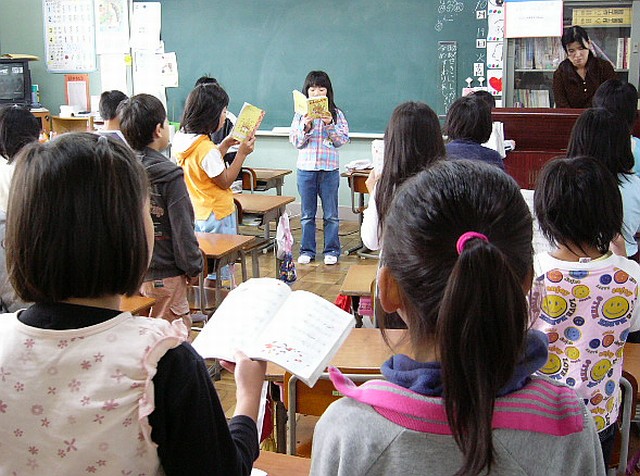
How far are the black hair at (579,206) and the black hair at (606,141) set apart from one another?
0.98m

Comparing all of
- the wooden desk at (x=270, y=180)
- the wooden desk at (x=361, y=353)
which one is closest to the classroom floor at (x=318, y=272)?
the wooden desk at (x=270, y=180)

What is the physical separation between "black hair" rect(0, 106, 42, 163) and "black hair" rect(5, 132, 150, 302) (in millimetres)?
2157

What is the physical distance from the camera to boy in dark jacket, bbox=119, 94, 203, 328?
3020 mm

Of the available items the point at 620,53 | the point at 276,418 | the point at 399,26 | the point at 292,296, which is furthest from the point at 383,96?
the point at 292,296

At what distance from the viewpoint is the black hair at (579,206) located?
1.86 metres

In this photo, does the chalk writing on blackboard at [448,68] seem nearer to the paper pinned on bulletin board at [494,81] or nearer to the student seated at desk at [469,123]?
the paper pinned on bulletin board at [494,81]

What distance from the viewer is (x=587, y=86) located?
16.8ft

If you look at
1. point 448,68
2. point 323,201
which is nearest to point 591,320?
point 323,201

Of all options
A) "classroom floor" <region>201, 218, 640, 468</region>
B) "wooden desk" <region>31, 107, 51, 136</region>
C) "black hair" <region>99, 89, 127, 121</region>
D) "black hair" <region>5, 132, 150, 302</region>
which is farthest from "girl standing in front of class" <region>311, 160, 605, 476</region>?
"wooden desk" <region>31, 107, 51, 136</region>

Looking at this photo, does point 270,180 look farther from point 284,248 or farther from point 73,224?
point 73,224

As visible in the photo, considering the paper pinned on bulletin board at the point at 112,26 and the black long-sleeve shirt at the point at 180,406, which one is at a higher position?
the paper pinned on bulletin board at the point at 112,26

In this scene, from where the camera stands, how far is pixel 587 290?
179 centimetres

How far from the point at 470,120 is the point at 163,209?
141 cm

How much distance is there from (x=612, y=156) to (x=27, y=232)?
2.42 metres
